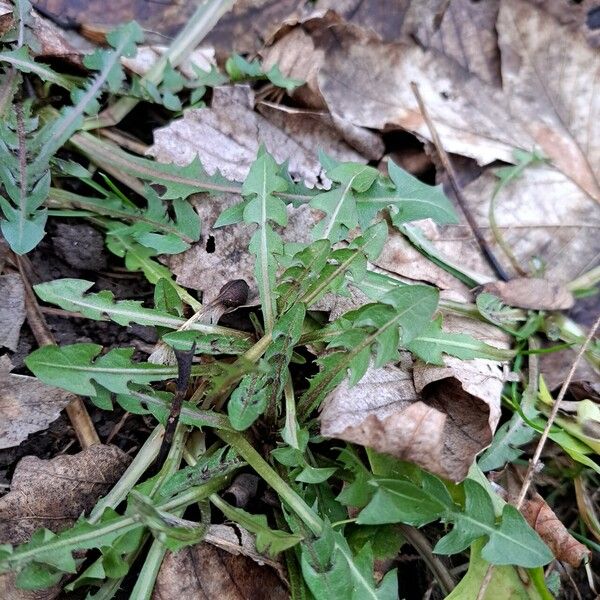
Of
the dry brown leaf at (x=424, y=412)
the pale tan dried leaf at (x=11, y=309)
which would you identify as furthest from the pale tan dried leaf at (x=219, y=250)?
the dry brown leaf at (x=424, y=412)

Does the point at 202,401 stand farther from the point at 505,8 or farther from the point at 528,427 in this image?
the point at 505,8

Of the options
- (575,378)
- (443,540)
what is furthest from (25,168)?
(575,378)

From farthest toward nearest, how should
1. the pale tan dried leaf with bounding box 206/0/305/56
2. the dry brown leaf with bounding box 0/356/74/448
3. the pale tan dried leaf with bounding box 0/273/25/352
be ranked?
the pale tan dried leaf with bounding box 206/0/305/56
the pale tan dried leaf with bounding box 0/273/25/352
the dry brown leaf with bounding box 0/356/74/448

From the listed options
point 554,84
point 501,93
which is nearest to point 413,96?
point 501,93

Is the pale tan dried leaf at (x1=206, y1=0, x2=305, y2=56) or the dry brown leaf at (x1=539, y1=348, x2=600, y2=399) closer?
the dry brown leaf at (x1=539, y1=348, x2=600, y2=399)

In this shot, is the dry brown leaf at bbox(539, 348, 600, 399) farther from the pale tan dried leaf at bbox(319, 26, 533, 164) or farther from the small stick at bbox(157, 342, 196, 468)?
the small stick at bbox(157, 342, 196, 468)

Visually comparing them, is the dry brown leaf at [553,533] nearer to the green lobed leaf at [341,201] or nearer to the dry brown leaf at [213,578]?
the dry brown leaf at [213,578]

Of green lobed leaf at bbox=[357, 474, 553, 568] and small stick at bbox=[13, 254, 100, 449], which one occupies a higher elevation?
green lobed leaf at bbox=[357, 474, 553, 568]

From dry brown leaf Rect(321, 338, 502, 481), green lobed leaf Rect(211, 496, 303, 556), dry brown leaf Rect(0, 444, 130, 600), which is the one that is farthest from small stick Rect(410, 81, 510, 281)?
dry brown leaf Rect(0, 444, 130, 600)
